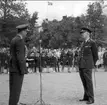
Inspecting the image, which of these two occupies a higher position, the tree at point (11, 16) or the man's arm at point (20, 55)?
the tree at point (11, 16)

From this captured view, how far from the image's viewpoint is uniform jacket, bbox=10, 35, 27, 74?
683cm

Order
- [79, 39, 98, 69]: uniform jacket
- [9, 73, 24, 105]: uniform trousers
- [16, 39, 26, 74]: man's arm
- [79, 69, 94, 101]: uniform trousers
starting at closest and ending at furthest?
[16, 39, 26, 74]: man's arm → [9, 73, 24, 105]: uniform trousers → [79, 69, 94, 101]: uniform trousers → [79, 39, 98, 69]: uniform jacket

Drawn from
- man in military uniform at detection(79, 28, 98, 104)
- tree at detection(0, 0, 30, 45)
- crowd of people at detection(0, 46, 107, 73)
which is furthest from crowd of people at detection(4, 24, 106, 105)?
tree at detection(0, 0, 30, 45)

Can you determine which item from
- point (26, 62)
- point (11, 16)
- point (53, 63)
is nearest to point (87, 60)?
point (26, 62)

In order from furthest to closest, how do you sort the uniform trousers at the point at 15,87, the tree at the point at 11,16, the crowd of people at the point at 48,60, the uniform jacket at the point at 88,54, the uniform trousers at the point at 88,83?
the tree at the point at 11,16 < the crowd of people at the point at 48,60 < the uniform jacket at the point at 88,54 < the uniform trousers at the point at 88,83 < the uniform trousers at the point at 15,87

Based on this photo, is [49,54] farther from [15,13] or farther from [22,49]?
[15,13]

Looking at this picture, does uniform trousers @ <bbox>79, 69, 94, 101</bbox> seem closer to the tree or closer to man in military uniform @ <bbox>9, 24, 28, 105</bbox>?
man in military uniform @ <bbox>9, 24, 28, 105</bbox>

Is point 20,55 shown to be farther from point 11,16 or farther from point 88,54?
point 11,16

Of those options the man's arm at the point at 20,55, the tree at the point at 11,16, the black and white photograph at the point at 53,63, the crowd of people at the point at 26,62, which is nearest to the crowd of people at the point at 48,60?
the black and white photograph at the point at 53,63

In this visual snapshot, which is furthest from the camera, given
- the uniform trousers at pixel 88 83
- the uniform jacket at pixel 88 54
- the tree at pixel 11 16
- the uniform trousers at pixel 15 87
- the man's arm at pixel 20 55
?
the tree at pixel 11 16

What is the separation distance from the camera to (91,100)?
8.56 metres

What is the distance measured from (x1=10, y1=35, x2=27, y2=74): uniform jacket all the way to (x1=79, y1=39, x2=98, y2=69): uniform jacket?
2.36 meters

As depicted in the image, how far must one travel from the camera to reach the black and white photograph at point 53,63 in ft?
23.3

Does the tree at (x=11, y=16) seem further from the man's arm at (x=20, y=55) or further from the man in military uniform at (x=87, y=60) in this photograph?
the man's arm at (x=20, y=55)
